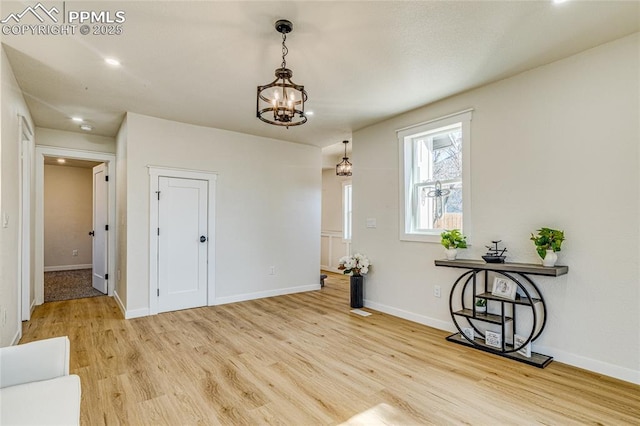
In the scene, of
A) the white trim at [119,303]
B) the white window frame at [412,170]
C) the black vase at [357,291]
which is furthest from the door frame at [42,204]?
the white window frame at [412,170]

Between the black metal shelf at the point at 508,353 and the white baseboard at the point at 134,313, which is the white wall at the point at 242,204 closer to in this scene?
the white baseboard at the point at 134,313

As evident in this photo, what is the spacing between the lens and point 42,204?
505 cm

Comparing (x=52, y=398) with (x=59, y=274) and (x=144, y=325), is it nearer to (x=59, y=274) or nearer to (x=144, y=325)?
(x=144, y=325)

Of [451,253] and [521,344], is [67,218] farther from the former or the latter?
[521,344]

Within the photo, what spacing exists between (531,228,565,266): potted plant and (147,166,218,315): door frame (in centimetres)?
403

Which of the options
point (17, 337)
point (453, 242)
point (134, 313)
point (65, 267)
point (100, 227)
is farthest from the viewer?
point (65, 267)

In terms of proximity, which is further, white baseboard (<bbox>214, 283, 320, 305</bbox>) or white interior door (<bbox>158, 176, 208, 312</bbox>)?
white baseboard (<bbox>214, 283, 320, 305</bbox>)

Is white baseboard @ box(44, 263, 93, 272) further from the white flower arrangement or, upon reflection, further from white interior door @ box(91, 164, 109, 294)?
the white flower arrangement

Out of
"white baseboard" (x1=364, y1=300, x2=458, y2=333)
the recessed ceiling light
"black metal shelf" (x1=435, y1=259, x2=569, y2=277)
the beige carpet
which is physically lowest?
the beige carpet

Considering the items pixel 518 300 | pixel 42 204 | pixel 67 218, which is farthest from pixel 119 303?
pixel 518 300

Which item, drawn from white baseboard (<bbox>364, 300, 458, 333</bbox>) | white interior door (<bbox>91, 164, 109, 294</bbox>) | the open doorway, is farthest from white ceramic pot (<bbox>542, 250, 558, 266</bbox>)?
the open doorway

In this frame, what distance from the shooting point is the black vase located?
4.68 metres

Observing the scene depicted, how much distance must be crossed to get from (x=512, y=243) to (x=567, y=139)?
3.36 feet

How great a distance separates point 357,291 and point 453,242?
170 centimetres
